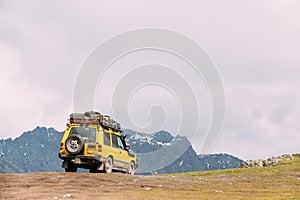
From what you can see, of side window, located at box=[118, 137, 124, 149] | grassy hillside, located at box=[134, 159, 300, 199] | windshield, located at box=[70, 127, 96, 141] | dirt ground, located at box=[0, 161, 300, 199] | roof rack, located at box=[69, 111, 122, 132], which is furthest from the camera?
side window, located at box=[118, 137, 124, 149]

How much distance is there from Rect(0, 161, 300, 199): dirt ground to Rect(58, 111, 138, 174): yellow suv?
8.79 ft

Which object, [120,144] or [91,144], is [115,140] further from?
[91,144]

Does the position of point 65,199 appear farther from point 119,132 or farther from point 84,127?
point 119,132

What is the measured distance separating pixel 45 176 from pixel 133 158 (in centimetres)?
923

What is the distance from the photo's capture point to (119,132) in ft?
102

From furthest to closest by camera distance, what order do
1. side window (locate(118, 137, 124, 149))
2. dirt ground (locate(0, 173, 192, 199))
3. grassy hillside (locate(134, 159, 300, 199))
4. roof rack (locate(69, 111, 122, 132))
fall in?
side window (locate(118, 137, 124, 149)) < roof rack (locate(69, 111, 122, 132)) < grassy hillside (locate(134, 159, 300, 199)) < dirt ground (locate(0, 173, 192, 199))

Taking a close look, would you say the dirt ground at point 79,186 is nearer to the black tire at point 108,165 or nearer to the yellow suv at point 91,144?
the yellow suv at point 91,144

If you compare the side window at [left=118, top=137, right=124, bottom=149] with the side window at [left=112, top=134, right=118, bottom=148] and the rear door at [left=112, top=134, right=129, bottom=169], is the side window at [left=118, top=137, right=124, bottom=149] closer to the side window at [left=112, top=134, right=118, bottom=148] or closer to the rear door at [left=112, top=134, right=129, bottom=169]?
the rear door at [left=112, top=134, right=129, bottom=169]

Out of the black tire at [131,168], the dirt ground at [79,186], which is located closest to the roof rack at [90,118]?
the black tire at [131,168]

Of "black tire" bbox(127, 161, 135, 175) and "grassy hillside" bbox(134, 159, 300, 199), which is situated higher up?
"black tire" bbox(127, 161, 135, 175)

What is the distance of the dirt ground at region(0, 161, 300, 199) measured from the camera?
19.6 metres

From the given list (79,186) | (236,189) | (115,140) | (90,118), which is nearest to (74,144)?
(90,118)

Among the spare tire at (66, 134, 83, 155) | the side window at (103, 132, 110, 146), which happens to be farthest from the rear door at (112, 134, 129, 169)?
the spare tire at (66, 134, 83, 155)

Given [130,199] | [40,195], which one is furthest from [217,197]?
[40,195]
